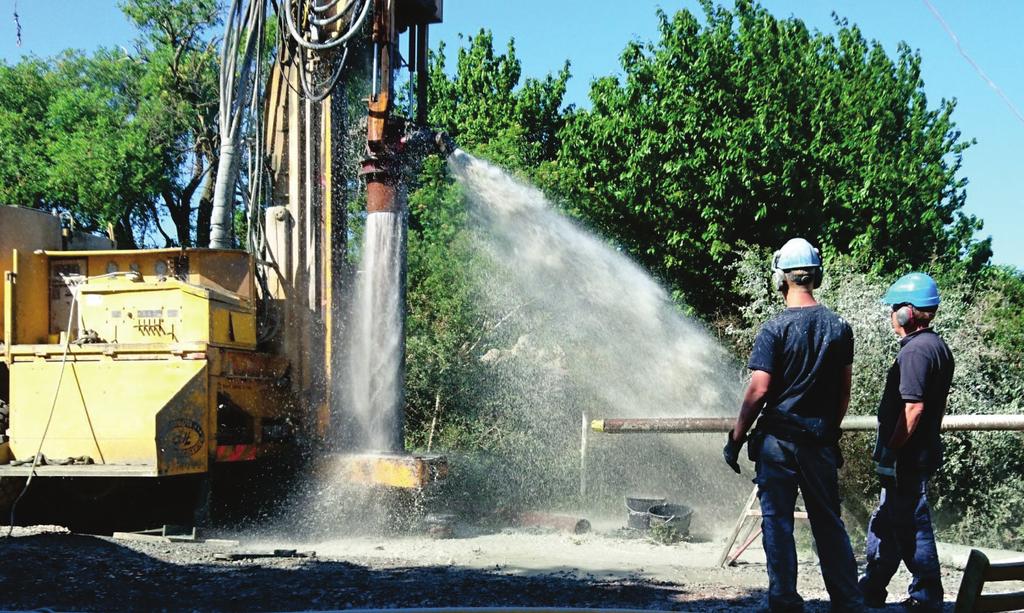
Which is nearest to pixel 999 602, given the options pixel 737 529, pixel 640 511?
pixel 737 529

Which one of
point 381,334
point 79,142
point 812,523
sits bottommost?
point 812,523

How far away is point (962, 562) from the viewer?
741cm

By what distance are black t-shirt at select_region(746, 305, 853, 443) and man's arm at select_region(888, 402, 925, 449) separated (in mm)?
652

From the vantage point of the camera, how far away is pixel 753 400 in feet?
15.6

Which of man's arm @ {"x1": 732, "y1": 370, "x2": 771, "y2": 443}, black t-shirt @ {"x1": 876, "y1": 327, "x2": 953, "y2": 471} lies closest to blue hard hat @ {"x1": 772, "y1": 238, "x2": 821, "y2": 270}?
man's arm @ {"x1": 732, "y1": 370, "x2": 771, "y2": 443}

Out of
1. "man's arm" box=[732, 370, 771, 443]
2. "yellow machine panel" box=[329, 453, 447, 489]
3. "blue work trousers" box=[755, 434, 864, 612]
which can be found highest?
"man's arm" box=[732, 370, 771, 443]

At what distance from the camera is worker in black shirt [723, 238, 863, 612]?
15.5ft

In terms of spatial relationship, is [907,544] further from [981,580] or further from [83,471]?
[83,471]

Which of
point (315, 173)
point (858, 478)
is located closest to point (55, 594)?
point (315, 173)

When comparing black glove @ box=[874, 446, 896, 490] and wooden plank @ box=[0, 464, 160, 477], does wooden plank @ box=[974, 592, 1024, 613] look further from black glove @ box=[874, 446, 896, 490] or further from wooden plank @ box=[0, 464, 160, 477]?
wooden plank @ box=[0, 464, 160, 477]

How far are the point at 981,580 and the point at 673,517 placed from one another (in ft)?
22.0

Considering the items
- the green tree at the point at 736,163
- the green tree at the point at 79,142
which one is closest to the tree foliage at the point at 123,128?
the green tree at the point at 79,142

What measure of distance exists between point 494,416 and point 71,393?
6.98 metres

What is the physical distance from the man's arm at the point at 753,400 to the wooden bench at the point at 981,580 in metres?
1.70
